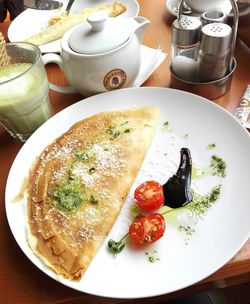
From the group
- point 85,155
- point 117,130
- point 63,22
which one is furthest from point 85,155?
point 63,22

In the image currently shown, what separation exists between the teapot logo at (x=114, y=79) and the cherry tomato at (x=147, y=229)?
16.0 inches

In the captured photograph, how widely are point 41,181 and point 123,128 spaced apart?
0.25 m

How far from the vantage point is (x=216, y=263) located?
59cm

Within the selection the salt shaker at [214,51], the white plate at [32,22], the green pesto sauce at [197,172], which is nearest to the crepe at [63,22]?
the white plate at [32,22]

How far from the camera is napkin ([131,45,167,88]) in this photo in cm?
100

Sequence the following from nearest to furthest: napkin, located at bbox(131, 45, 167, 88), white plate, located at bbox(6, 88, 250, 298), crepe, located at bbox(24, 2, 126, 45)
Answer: white plate, located at bbox(6, 88, 250, 298)
napkin, located at bbox(131, 45, 167, 88)
crepe, located at bbox(24, 2, 126, 45)

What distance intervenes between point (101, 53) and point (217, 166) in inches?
15.5

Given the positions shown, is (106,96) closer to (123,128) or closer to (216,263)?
(123,128)

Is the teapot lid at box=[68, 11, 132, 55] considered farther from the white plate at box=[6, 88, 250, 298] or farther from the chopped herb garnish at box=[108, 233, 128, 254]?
the chopped herb garnish at box=[108, 233, 128, 254]

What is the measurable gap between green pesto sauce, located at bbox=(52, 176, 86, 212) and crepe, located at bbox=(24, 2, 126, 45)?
61 cm

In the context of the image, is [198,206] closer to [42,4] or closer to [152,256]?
[152,256]

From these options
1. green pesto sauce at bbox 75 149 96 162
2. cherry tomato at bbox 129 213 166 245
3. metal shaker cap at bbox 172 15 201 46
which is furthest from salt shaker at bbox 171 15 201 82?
cherry tomato at bbox 129 213 166 245

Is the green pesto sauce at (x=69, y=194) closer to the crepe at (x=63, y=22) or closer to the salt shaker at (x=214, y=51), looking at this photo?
the salt shaker at (x=214, y=51)

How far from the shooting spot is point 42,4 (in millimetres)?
1301
